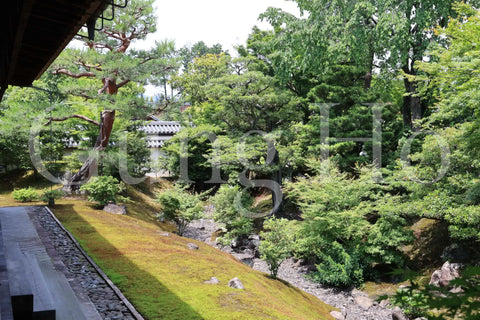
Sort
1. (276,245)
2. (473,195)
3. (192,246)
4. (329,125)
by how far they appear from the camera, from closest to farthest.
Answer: (473,195) < (276,245) < (192,246) < (329,125)

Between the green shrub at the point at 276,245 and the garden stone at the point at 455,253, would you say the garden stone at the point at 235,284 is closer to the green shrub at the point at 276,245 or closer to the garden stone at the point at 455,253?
the green shrub at the point at 276,245

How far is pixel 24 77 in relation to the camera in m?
6.80

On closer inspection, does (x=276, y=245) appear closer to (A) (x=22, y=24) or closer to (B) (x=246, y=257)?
(B) (x=246, y=257)

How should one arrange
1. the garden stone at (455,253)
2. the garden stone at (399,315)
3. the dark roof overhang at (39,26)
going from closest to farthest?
the dark roof overhang at (39,26)
the garden stone at (399,315)
the garden stone at (455,253)

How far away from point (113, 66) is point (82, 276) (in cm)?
992

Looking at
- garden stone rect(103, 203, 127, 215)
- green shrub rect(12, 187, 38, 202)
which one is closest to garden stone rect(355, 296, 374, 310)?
garden stone rect(103, 203, 127, 215)

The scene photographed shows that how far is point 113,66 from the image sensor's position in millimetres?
14133

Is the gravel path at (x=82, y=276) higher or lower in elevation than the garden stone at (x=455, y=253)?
higher

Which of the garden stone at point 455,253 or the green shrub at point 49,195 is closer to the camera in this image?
the garden stone at point 455,253

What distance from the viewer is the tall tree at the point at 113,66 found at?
14.4m

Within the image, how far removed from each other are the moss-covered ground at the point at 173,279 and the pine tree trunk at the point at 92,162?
4.10 m

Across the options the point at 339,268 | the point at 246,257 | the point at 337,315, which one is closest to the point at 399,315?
the point at 337,315

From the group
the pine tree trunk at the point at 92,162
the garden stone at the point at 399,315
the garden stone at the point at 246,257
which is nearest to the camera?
the garden stone at the point at 399,315

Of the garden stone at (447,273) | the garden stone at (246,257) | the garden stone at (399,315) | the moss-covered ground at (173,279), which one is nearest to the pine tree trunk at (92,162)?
the moss-covered ground at (173,279)
